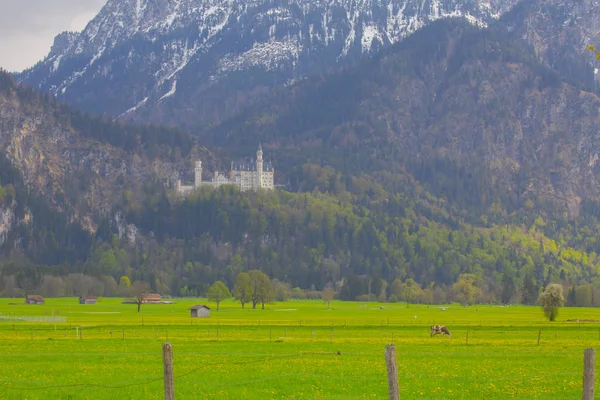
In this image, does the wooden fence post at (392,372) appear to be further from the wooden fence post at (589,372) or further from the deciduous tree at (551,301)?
the deciduous tree at (551,301)

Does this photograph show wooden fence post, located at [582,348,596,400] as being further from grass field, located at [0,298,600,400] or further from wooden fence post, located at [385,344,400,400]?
grass field, located at [0,298,600,400]

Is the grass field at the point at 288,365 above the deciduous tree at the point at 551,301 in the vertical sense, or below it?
below

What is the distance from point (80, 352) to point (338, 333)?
118 ft

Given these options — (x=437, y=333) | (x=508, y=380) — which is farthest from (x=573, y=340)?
(x=508, y=380)

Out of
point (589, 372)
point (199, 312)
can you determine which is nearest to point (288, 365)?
point (589, 372)

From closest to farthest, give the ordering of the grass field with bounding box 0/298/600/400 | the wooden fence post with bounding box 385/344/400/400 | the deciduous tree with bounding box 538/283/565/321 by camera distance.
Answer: the wooden fence post with bounding box 385/344/400/400 < the grass field with bounding box 0/298/600/400 < the deciduous tree with bounding box 538/283/565/321

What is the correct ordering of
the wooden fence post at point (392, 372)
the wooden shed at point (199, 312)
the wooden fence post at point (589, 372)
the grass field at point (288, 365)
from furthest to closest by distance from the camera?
1. the wooden shed at point (199, 312)
2. the grass field at point (288, 365)
3. the wooden fence post at point (392, 372)
4. the wooden fence post at point (589, 372)

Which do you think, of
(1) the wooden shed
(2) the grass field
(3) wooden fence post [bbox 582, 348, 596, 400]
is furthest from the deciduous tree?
(3) wooden fence post [bbox 582, 348, 596, 400]

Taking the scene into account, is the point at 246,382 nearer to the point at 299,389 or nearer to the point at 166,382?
the point at 299,389

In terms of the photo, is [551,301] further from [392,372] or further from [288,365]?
[392,372]

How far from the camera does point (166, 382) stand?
41500 millimetres

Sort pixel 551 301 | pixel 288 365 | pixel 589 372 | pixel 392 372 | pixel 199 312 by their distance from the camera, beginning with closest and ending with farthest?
pixel 589 372 → pixel 392 372 → pixel 288 365 → pixel 551 301 → pixel 199 312

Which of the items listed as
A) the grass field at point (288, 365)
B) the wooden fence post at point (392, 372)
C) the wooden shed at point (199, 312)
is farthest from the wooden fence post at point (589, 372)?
the wooden shed at point (199, 312)

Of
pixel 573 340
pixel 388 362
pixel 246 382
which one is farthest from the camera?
pixel 573 340
